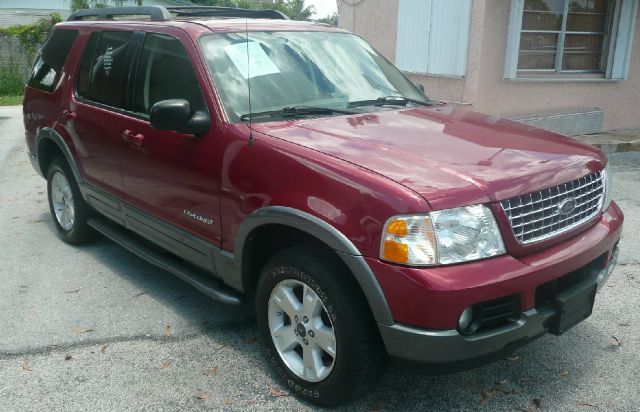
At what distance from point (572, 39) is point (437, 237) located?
9125 mm

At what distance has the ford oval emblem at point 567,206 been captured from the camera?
2.95m

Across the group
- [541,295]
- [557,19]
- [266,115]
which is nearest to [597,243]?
[541,295]

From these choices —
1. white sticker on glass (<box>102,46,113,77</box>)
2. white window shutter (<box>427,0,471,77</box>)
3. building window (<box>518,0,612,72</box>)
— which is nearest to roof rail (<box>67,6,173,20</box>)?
white sticker on glass (<box>102,46,113,77</box>)

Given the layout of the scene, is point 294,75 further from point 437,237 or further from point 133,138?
point 437,237

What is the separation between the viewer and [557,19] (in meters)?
10.1

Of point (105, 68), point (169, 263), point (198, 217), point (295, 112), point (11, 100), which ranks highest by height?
point (105, 68)

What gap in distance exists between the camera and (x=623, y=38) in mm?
10242

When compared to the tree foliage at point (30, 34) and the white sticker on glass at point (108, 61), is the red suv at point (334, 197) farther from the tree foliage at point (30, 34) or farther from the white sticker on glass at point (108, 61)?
the tree foliage at point (30, 34)

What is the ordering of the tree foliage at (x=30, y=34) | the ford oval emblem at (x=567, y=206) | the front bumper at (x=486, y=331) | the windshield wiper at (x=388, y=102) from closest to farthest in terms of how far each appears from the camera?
the front bumper at (x=486, y=331)
the ford oval emblem at (x=567, y=206)
the windshield wiper at (x=388, y=102)
the tree foliage at (x=30, y=34)

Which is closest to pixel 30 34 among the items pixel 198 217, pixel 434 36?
pixel 434 36

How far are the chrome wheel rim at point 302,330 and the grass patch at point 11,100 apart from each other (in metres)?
17.0

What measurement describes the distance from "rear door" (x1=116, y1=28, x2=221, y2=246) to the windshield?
16 centimetres

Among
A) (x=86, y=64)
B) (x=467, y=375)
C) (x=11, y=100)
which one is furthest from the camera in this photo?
(x=11, y=100)

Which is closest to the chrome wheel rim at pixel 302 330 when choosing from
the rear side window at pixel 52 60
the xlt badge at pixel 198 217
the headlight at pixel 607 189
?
the xlt badge at pixel 198 217
